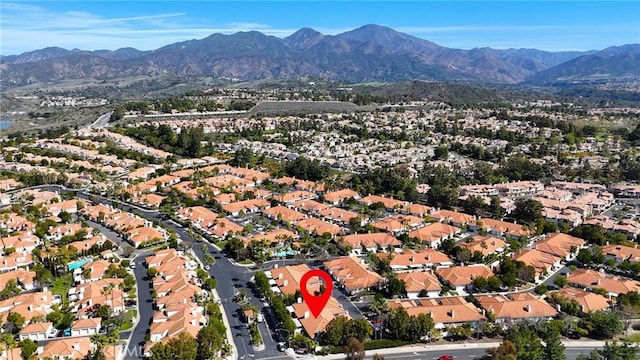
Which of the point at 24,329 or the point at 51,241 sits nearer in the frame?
the point at 24,329

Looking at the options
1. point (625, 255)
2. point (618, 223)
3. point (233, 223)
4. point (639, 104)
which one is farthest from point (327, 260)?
point (639, 104)

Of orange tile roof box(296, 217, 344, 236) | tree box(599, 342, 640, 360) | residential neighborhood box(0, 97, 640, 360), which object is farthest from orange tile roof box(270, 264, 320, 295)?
tree box(599, 342, 640, 360)

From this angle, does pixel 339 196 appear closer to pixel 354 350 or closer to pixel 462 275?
pixel 462 275

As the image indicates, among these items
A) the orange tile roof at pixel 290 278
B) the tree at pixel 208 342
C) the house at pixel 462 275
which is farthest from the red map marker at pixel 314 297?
the house at pixel 462 275

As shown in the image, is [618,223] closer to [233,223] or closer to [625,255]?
[625,255]

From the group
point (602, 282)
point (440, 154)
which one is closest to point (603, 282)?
point (602, 282)

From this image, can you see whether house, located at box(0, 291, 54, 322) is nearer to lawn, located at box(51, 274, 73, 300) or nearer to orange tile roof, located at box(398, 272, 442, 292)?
lawn, located at box(51, 274, 73, 300)

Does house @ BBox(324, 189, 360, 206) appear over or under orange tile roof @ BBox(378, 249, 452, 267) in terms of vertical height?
over
